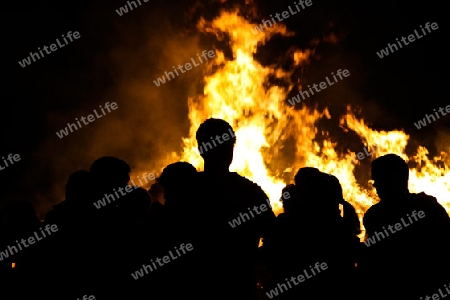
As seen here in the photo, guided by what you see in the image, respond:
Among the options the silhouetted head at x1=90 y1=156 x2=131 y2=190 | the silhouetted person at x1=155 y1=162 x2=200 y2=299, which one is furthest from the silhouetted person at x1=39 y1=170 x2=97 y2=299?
the silhouetted person at x1=155 y1=162 x2=200 y2=299

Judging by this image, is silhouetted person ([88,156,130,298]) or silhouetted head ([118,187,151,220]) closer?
silhouetted person ([88,156,130,298])

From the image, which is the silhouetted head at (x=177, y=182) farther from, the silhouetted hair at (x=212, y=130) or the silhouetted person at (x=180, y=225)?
Result: the silhouetted hair at (x=212, y=130)

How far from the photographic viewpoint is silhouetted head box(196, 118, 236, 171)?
8.63 ft

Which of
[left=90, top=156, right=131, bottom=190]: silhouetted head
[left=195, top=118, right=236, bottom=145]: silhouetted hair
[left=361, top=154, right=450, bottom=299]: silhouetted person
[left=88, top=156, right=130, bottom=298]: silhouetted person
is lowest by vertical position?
[left=361, top=154, right=450, bottom=299]: silhouetted person

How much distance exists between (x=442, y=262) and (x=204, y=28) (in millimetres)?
9842

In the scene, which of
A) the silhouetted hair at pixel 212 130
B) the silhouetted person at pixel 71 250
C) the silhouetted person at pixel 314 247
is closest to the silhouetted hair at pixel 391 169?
the silhouetted person at pixel 314 247

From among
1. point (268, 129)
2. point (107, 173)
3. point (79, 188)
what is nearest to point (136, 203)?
point (107, 173)

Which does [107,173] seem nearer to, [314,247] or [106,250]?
[106,250]

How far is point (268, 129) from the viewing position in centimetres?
986

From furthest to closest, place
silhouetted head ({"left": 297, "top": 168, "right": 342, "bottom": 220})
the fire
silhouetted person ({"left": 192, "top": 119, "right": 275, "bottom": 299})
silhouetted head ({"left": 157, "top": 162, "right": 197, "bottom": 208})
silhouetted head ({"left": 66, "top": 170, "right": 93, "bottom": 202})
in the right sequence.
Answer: the fire → silhouetted head ({"left": 297, "top": 168, "right": 342, "bottom": 220}) → silhouetted head ({"left": 66, "top": 170, "right": 93, "bottom": 202}) → silhouetted head ({"left": 157, "top": 162, "right": 197, "bottom": 208}) → silhouetted person ({"left": 192, "top": 119, "right": 275, "bottom": 299})

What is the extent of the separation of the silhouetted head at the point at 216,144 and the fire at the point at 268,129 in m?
5.71

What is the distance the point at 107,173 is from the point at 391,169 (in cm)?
216

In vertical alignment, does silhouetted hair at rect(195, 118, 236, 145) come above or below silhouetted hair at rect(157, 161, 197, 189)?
above

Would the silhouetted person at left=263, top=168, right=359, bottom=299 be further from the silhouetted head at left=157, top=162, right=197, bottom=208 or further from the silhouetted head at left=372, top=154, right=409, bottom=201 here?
the silhouetted head at left=157, top=162, right=197, bottom=208
